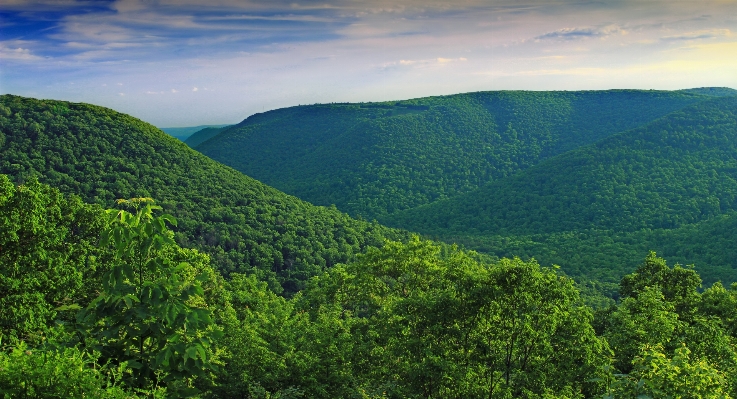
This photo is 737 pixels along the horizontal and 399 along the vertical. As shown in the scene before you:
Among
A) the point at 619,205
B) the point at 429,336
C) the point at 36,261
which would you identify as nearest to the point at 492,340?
the point at 429,336

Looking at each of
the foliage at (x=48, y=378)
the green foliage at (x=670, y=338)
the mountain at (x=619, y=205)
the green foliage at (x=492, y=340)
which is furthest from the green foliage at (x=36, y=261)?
the mountain at (x=619, y=205)

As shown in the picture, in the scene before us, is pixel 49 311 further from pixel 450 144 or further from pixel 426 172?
pixel 450 144

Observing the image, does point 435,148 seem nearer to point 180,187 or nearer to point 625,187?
point 625,187

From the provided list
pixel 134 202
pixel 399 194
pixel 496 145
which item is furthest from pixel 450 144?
pixel 134 202

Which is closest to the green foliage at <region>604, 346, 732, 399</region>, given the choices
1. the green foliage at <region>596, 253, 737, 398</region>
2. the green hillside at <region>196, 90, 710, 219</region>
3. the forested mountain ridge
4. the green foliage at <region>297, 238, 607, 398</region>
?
the green foliage at <region>596, 253, 737, 398</region>

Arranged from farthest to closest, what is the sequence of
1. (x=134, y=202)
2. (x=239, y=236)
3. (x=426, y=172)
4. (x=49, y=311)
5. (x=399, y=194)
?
(x=426, y=172) → (x=399, y=194) → (x=239, y=236) → (x=49, y=311) → (x=134, y=202)

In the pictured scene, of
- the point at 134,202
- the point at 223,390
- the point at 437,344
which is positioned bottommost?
the point at 223,390

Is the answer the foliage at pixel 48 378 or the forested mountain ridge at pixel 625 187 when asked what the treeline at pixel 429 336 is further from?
the forested mountain ridge at pixel 625 187
